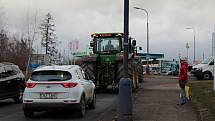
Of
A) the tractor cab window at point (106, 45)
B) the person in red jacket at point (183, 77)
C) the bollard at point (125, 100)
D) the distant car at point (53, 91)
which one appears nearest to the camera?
the bollard at point (125, 100)

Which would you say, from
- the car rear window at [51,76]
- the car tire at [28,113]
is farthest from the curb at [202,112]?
the car tire at [28,113]

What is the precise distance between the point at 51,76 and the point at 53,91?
23.8 inches

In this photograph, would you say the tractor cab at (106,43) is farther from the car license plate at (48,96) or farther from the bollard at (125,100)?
the bollard at (125,100)

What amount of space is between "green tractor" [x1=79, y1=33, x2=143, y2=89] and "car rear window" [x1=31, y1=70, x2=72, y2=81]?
Result: 35.1 feet

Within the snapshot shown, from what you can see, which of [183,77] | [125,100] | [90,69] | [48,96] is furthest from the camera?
[90,69]

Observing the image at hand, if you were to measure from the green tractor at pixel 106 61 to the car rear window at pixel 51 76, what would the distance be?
10.7m

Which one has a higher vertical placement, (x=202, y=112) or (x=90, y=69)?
(x=90, y=69)

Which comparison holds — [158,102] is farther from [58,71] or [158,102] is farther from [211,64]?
[211,64]

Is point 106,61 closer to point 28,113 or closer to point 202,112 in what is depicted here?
point 28,113

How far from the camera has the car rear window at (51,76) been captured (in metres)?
14.3

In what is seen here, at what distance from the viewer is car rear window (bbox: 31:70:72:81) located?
14.3 metres

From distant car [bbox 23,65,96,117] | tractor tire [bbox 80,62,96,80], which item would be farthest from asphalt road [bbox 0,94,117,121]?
tractor tire [bbox 80,62,96,80]

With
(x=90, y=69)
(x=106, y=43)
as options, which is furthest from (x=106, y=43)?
(x=90, y=69)

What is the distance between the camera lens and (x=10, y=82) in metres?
19.0
